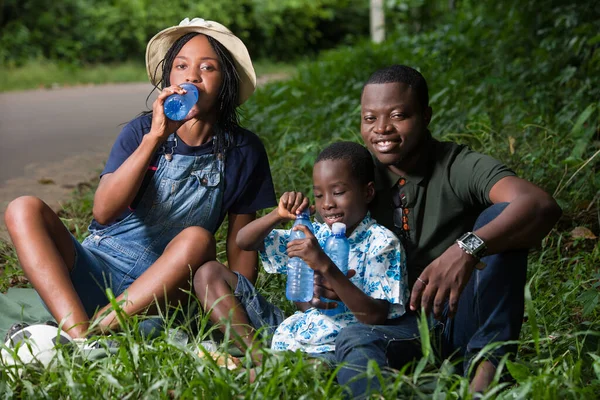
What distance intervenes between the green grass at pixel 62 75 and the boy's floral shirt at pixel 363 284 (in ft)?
37.8

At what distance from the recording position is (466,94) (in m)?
6.95

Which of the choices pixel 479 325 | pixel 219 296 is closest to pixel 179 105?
pixel 219 296

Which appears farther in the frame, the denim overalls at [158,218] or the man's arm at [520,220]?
the denim overalls at [158,218]

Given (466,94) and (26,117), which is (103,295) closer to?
(466,94)

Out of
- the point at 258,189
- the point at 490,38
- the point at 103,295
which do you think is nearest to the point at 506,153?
the point at 258,189

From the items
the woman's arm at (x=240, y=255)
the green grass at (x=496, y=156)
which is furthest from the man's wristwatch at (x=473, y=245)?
the woman's arm at (x=240, y=255)

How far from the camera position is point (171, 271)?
3039mm

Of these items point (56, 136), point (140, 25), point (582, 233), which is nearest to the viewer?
point (582, 233)

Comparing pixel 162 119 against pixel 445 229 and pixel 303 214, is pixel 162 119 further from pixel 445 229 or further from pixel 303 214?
pixel 445 229

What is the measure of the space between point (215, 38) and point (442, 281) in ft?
4.78

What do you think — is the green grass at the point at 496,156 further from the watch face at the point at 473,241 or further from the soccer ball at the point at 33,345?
the watch face at the point at 473,241

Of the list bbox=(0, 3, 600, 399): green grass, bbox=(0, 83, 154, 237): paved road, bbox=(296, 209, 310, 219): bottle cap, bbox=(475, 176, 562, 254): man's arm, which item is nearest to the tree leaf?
bbox=(0, 3, 600, 399): green grass

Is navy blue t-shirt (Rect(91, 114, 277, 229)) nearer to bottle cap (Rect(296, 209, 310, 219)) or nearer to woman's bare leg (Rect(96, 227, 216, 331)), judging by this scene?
woman's bare leg (Rect(96, 227, 216, 331))

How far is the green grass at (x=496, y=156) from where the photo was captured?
7.78 feet
